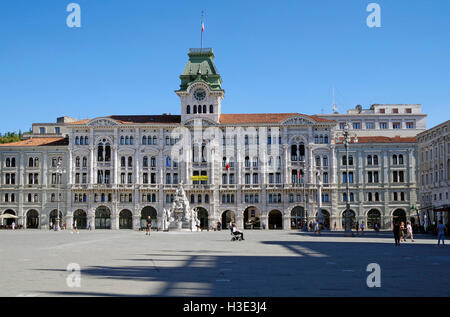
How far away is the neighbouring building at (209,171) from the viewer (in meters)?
84.4

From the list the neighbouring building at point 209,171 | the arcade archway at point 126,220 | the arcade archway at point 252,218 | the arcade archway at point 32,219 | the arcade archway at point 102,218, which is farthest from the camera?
the arcade archway at point 32,219

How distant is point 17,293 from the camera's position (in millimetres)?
13461

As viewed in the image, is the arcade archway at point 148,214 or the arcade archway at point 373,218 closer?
the arcade archway at point 373,218

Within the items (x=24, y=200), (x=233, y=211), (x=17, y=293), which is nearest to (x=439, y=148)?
(x=233, y=211)

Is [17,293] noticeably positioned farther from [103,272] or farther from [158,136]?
[158,136]

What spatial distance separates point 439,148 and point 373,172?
2252 centimetres

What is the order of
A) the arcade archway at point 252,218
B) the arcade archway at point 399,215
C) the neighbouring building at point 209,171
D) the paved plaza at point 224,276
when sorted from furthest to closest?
the arcade archway at point 252,218 → the neighbouring building at point 209,171 → the arcade archway at point 399,215 → the paved plaza at point 224,276

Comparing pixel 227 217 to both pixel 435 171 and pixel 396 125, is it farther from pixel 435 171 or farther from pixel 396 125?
pixel 396 125

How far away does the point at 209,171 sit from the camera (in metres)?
85.6

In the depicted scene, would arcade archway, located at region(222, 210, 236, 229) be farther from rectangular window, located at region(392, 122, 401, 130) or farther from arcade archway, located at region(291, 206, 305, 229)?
rectangular window, located at region(392, 122, 401, 130)

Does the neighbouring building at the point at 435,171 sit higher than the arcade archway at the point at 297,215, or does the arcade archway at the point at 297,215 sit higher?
the neighbouring building at the point at 435,171

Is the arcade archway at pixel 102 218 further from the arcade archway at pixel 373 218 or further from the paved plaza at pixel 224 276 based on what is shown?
the paved plaza at pixel 224 276

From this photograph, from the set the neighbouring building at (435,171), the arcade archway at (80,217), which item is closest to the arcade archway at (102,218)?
the arcade archway at (80,217)

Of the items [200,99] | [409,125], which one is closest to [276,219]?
[200,99]
